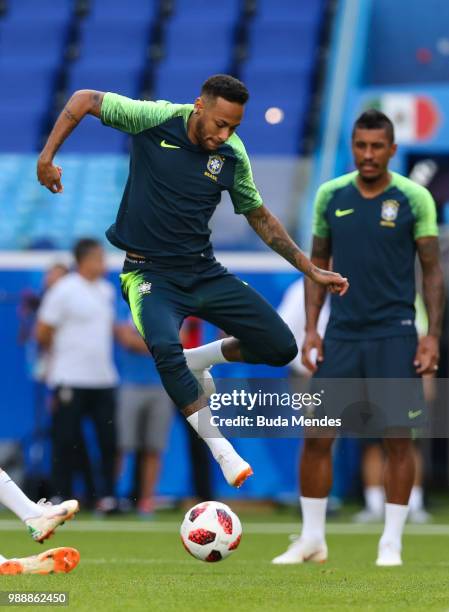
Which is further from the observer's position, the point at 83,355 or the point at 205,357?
the point at 83,355

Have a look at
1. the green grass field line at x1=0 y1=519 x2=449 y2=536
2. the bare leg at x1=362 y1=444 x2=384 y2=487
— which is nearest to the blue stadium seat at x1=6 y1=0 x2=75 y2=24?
the bare leg at x1=362 y1=444 x2=384 y2=487

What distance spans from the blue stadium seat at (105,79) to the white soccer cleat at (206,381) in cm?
914

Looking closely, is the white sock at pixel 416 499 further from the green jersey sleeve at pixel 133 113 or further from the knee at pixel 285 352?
the green jersey sleeve at pixel 133 113

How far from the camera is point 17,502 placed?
7.19m

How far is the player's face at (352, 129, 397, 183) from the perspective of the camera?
336 inches

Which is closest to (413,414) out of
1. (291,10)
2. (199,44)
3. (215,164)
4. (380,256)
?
(380,256)

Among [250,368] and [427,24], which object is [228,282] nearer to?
[250,368]

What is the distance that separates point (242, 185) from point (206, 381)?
1102mm

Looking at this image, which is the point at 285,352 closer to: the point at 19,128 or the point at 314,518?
the point at 314,518

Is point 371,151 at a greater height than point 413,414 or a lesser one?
greater

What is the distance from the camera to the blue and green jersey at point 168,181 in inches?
305

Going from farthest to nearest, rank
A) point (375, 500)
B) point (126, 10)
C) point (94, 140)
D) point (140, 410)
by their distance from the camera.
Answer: point (126, 10) < point (94, 140) < point (140, 410) < point (375, 500)

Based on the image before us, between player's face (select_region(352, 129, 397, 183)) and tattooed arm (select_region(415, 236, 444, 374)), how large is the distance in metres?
0.47

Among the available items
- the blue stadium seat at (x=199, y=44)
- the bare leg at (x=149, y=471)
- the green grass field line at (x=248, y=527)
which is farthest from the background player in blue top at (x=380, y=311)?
the blue stadium seat at (x=199, y=44)
